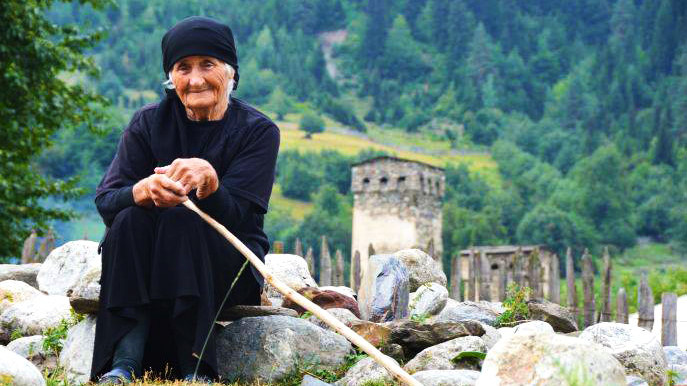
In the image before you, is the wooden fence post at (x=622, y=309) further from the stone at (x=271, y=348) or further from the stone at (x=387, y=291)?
the stone at (x=271, y=348)

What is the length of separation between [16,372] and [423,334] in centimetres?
214

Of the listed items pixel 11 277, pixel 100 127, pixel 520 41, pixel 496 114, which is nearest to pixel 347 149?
pixel 496 114

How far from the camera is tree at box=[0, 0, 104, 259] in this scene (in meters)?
12.6

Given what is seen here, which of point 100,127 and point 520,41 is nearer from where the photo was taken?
point 100,127

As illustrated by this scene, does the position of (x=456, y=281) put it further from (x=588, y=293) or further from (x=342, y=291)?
(x=342, y=291)

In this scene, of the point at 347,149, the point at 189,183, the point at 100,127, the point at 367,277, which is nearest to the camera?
the point at 189,183

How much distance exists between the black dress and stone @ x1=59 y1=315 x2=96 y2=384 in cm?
31

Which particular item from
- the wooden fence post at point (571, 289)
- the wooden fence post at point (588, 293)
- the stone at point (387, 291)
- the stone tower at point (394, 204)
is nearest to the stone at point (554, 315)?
the stone at point (387, 291)

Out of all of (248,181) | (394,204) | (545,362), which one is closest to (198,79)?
(248,181)

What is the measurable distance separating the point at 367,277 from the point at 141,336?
7.30 ft

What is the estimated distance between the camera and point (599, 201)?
86.1m

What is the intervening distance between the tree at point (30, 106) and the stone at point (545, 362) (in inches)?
399

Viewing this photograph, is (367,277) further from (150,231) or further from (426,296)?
(150,231)

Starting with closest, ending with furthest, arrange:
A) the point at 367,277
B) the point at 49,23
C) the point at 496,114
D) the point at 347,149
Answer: the point at 367,277
the point at 49,23
the point at 347,149
the point at 496,114
